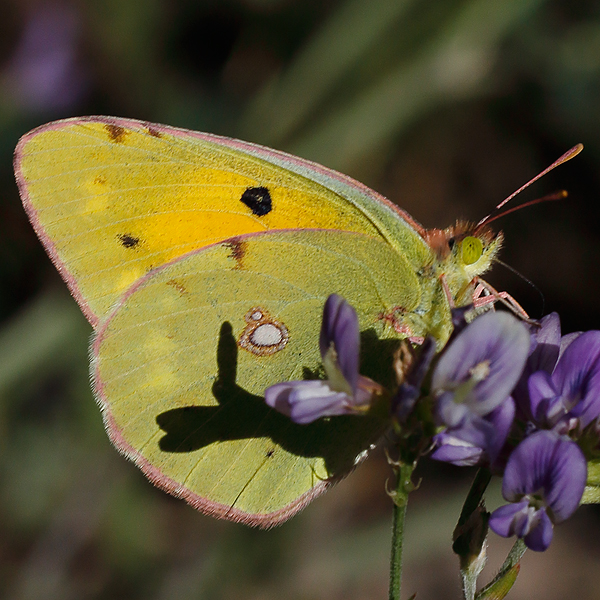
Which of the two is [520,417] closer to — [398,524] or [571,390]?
[571,390]

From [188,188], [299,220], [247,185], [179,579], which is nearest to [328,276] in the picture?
[299,220]

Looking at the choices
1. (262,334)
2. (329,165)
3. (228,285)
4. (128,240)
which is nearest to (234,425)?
(262,334)

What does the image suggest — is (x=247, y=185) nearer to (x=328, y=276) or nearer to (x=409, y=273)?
(x=328, y=276)

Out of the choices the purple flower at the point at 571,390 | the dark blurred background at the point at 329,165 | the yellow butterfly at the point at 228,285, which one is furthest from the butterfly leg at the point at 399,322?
the dark blurred background at the point at 329,165

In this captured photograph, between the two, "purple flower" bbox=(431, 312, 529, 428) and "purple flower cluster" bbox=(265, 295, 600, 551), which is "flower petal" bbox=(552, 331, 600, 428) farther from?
"purple flower" bbox=(431, 312, 529, 428)

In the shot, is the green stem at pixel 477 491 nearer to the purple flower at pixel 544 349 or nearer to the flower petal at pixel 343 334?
the purple flower at pixel 544 349

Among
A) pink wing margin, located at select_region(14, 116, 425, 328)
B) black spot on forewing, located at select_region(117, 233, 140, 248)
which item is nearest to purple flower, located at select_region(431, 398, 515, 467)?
pink wing margin, located at select_region(14, 116, 425, 328)
